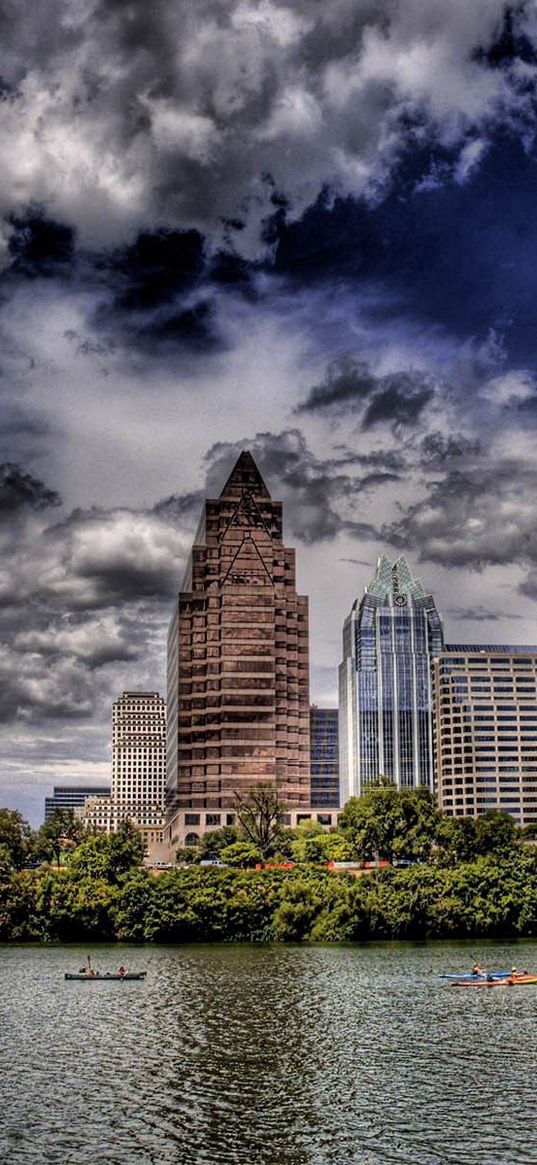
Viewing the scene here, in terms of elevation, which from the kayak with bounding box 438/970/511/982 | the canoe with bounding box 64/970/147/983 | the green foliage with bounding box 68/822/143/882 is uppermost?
the green foliage with bounding box 68/822/143/882

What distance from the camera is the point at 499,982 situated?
106 meters

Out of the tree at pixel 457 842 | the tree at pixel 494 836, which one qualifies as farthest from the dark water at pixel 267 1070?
the tree at pixel 494 836

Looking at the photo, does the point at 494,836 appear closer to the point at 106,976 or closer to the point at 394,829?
the point at 394,829

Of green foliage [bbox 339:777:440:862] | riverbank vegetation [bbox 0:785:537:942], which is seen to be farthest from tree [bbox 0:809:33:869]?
green foliage [bbox 339:777:440:862]

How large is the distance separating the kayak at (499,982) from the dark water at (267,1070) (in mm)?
2274

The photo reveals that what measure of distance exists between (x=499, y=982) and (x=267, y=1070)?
43932mm

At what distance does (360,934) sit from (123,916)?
101ft

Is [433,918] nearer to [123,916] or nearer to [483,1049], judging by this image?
[123,916]

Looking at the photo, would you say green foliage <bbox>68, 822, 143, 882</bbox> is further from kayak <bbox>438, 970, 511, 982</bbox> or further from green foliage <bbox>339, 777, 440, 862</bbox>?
kayak <bbox>438, 970, 511, 982</bbox>

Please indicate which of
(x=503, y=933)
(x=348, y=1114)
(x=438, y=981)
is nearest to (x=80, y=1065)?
(x=348, y=1114)

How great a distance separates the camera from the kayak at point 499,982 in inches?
4112

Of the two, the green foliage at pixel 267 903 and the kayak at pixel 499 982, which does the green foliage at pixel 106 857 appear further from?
the kayak at pixel 499 982

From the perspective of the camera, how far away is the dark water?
170 ft

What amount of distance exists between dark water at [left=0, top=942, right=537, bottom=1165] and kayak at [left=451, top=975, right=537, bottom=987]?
2.27m
